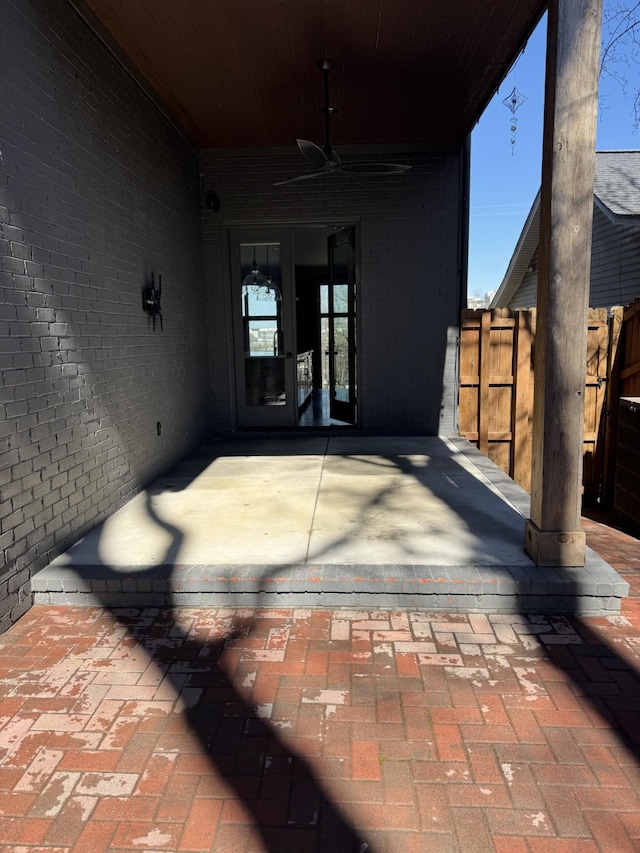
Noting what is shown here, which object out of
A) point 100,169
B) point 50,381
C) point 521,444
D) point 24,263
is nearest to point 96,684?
point 50,381

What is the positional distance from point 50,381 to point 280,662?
1.93 m

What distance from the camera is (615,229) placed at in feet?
29.9

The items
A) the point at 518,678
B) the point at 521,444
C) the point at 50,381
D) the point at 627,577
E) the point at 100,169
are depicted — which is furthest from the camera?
the point at 521,444

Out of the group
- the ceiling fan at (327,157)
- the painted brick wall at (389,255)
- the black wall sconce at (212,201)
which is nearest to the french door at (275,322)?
the painted brick wall at (389,255)

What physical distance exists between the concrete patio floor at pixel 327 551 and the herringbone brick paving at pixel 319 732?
113 millimetres

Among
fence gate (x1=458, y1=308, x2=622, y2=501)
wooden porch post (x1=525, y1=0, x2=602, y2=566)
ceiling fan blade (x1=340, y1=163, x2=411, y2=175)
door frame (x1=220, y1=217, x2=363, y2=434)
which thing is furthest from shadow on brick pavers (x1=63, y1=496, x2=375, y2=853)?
fence gate (x1=458, y1=308, x2=622, y2=501)

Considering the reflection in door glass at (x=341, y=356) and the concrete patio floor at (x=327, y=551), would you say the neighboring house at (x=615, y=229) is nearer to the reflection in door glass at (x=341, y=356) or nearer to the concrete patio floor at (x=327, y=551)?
the reflection in door glass at (x=341, y=356)

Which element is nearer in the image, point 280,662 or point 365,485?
point 280,662

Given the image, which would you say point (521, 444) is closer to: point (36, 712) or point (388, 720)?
point (388, 720)

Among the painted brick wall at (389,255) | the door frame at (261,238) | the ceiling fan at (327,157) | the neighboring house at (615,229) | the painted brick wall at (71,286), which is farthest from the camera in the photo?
the neighboring house at (615,229)

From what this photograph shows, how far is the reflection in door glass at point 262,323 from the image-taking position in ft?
21.7

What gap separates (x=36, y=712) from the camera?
2062mm

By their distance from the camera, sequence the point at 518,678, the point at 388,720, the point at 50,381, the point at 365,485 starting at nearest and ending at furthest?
the point at 388,720 → the point at 518,678 → the point at 50,381 → the point at 365,485

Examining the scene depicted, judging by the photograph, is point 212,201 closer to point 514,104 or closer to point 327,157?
point 327,157
